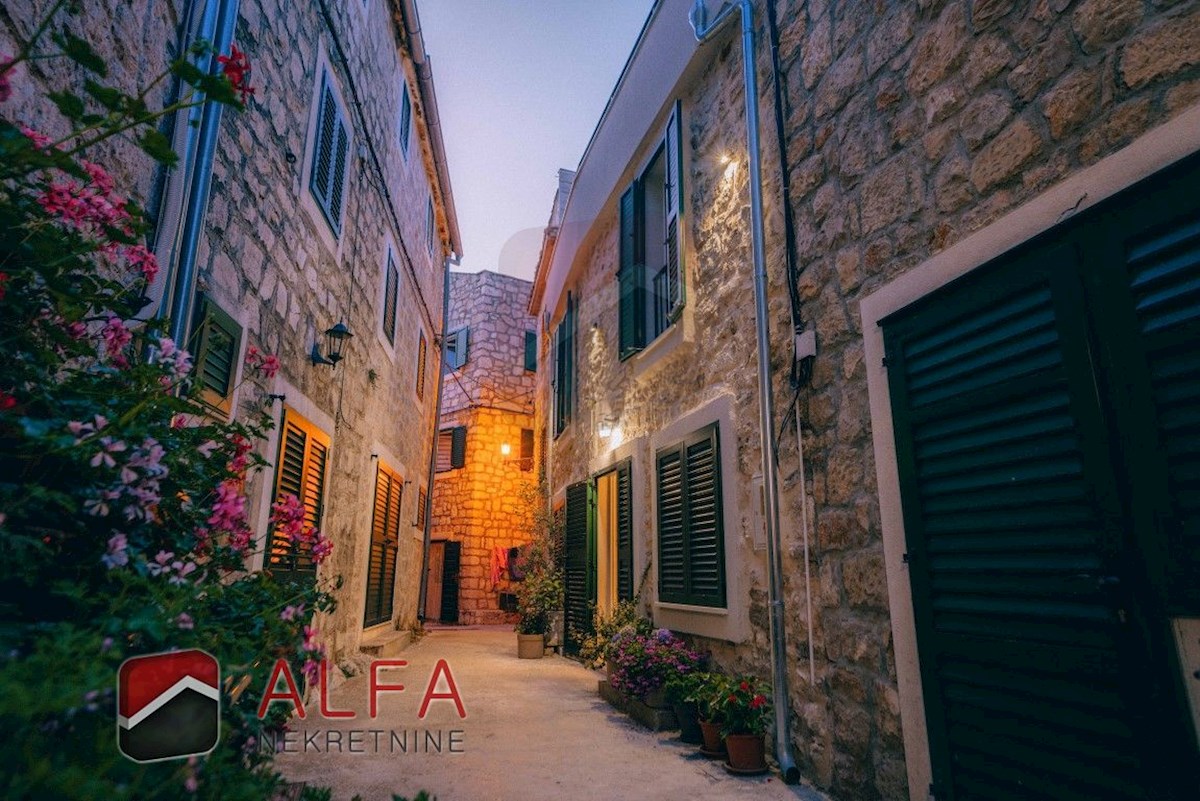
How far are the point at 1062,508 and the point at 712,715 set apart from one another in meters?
2.48

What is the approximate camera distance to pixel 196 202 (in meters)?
3.21

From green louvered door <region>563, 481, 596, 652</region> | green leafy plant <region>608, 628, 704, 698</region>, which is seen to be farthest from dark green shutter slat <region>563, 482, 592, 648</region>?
green leafy plant <region>608, 628, 704, 698</region>

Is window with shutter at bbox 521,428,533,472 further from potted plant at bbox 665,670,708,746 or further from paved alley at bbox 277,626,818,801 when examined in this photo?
potted plant at bbox 665,670,708,746

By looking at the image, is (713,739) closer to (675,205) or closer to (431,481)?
(675,205)

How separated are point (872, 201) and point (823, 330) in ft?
2.27

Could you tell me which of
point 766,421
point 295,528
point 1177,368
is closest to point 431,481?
point 766,421

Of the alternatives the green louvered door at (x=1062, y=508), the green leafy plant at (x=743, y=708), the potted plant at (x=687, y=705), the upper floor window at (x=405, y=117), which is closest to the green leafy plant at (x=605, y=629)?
the potted plant at (x=687, y=705)

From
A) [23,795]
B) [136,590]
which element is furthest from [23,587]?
[23,795]

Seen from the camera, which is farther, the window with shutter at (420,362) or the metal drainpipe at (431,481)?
the metal drainpipe at (431,481)

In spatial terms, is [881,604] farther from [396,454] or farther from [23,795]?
[396,454]

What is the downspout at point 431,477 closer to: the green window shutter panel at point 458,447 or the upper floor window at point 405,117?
the green window shutter panel at point 458,447

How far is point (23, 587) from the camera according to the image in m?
1.39

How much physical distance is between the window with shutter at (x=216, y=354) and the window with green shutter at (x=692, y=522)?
3137 mm

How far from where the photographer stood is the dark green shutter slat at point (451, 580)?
15.6 m
